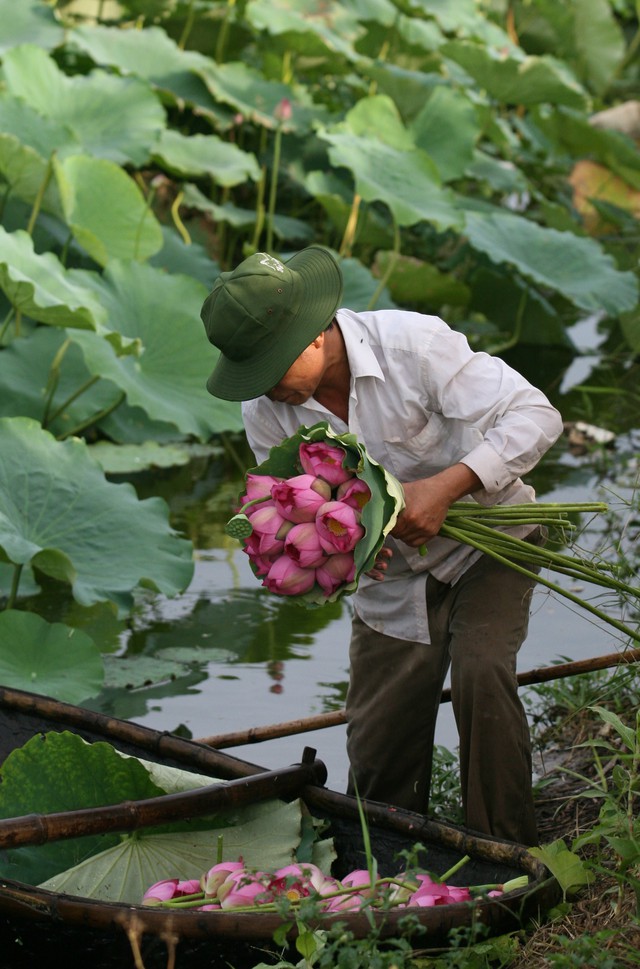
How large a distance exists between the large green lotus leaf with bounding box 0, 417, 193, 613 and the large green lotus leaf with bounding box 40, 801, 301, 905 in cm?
99

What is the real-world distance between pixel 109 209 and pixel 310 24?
2915 mm

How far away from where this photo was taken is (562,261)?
6.42 meters

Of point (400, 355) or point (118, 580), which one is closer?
point (400, 355)

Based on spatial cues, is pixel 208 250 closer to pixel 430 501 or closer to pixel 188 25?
pixel 188 25

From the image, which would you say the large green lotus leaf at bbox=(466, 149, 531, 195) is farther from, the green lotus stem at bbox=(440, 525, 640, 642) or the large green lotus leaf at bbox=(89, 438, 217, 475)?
the green lotus stem at bbox=(440, 525, 640, 642)

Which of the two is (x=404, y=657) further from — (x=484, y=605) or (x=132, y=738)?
(x=132, y=738)

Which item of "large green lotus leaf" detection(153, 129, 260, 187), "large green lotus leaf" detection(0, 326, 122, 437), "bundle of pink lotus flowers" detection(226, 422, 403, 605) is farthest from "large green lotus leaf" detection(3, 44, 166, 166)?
"bundle of pink lotus flowers" detection(226, 422, 403, 605)

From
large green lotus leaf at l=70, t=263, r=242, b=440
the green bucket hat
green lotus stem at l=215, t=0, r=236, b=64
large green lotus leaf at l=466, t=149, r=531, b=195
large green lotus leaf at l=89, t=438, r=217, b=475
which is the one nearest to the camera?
the green bucket hat

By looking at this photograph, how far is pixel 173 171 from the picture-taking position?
21.1 feet

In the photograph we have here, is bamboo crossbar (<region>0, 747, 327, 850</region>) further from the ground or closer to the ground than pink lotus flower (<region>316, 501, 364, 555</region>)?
closer to the ground

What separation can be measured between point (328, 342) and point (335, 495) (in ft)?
1.06

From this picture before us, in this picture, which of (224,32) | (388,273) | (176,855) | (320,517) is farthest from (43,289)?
(224,32)

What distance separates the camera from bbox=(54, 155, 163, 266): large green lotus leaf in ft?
16.5

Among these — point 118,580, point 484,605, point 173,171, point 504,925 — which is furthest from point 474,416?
point 173,171
